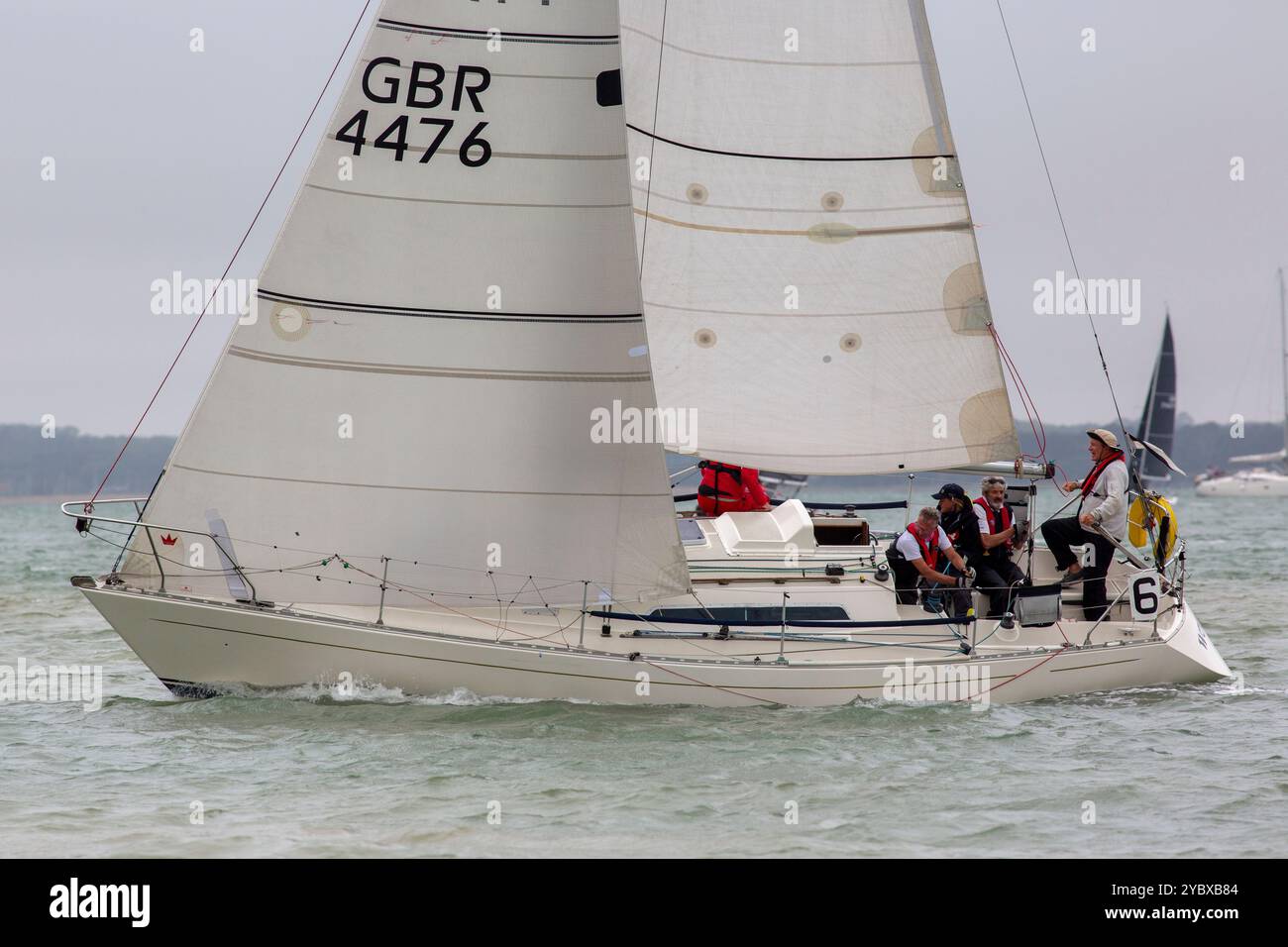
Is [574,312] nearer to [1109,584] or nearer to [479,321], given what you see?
[479,321]

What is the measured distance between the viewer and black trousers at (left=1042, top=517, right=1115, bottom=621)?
11.7 m

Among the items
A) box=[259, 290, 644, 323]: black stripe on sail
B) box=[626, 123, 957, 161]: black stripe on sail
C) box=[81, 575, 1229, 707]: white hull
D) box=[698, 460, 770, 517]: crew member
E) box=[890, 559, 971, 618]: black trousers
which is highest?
box=[626, 123, 957, 161]: black stripe on sail

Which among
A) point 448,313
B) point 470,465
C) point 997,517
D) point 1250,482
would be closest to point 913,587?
point 997,517

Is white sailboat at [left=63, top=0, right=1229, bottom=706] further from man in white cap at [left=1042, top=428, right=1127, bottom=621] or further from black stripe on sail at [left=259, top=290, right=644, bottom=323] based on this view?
man in white cap at [left=1042, top=428, right=1127, bottom=621]

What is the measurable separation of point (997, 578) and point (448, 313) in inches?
190

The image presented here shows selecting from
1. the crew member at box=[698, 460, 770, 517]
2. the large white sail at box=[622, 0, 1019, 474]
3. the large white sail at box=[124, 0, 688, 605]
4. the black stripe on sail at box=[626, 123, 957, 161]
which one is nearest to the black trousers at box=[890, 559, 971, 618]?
the large white sail at box=[622, 0, 1019, 474]

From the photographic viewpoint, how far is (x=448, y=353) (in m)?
10.3

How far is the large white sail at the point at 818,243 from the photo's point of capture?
12.1 m

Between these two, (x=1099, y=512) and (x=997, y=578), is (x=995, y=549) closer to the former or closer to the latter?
(x=997, y=578)

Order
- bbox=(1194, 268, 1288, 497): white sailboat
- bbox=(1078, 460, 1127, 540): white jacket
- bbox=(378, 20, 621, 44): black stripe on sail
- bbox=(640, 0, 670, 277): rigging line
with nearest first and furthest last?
bbox=(378, 20, 621, 44): black stripe on sail, bbox=(1078, 460, 1127, 540): white jacket, bbox=(640, 0, 670, 277): rigging line, bbox=(1194, 268, 1288, 497): white sailboat

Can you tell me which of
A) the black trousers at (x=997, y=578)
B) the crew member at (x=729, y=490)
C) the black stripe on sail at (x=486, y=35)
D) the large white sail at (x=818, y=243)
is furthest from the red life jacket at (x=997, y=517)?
the black stripe on sail at (x=486, y=35)

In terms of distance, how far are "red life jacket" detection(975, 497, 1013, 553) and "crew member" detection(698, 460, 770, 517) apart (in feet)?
6.18
